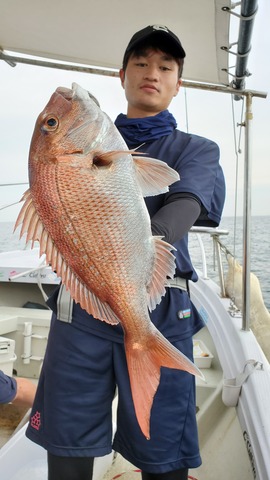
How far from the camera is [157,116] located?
69.4 inches

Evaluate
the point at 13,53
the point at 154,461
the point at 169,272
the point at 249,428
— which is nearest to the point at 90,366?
the point at 154,461

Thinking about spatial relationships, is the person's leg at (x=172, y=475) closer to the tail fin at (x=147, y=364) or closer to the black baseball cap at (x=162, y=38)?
the tail fin at (x=147, y=364)

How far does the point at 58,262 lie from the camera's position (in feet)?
4.01

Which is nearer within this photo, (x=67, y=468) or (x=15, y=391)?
(x=67, y=468)

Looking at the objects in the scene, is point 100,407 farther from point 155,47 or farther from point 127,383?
point 155,47

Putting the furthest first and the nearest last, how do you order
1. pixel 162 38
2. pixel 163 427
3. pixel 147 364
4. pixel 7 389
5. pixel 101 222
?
1. pixel 7 389
2. pixel 162 38
3. pixel 163 427
4. pixel 147 364
5. pixel 101 222

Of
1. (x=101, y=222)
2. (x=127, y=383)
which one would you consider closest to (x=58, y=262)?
(x=101, y=222)

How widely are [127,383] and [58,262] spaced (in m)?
0.67

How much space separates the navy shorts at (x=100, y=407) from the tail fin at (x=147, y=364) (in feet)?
1.06

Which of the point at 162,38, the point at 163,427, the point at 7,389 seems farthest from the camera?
the point at 7,389

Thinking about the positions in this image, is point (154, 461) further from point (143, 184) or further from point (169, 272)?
point (143, 184)

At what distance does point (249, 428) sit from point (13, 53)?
2.89 metres

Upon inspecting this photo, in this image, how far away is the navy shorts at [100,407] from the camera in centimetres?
160

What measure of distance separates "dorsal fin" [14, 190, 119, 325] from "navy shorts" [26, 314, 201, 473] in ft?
1.36
